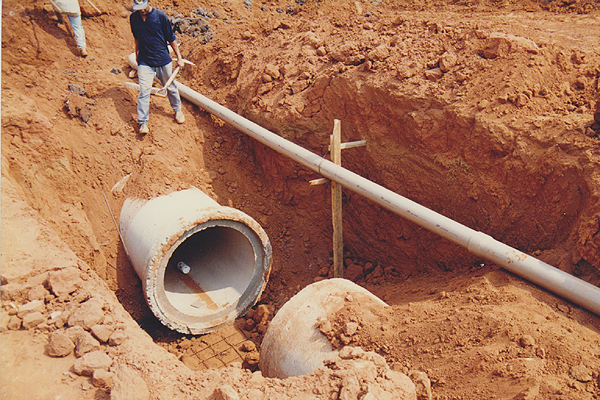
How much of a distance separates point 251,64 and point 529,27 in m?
4.34

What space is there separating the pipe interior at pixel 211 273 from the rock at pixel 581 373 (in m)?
4.04

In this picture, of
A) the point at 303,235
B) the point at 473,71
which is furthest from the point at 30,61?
the point at 473,71

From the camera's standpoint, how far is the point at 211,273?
7.10 m

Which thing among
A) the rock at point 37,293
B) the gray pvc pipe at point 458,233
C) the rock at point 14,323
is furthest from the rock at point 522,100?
the rock at point 14,323

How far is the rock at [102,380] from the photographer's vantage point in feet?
11.5

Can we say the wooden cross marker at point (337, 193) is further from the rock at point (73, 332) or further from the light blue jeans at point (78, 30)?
the light blue jeans at point (78, 30)

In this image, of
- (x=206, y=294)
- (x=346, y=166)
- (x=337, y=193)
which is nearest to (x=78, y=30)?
(x=206, y=294)

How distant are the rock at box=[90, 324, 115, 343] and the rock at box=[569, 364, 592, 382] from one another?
3674 mm

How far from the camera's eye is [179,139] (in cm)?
765

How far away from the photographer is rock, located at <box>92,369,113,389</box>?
3496mm

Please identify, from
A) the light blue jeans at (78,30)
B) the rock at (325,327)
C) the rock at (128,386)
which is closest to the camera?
the rock at (128,386)

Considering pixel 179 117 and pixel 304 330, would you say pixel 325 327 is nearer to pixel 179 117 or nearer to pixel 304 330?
pixel 304 330

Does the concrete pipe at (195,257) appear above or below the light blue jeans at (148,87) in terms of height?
below

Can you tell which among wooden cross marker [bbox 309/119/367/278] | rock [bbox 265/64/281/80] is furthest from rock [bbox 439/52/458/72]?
rock [bbox 265/64/281/80]
